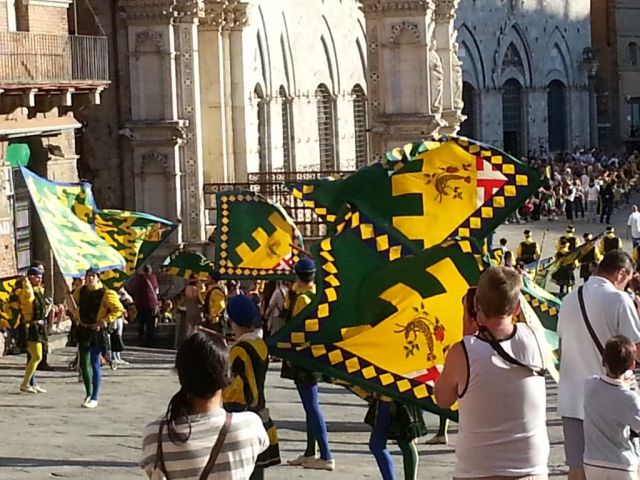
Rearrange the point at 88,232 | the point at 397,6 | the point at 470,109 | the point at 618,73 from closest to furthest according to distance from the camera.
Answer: the point at 88,232 → the point at 397,6 → the point at 470,109 → the point at 618,73

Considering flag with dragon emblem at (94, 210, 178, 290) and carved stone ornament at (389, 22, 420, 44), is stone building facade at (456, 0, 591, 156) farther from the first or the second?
flag with dragon emblem at (94, 210, 178, 290)

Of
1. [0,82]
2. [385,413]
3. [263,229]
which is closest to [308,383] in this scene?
[385,413]

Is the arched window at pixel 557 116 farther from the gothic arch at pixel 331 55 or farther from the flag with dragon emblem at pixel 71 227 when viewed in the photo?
the flag with dragon emblem at pixel 71 227

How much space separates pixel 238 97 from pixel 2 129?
37.8 feet

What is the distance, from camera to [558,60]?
72.6 metres

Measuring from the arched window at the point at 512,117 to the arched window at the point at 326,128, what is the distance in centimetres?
2626

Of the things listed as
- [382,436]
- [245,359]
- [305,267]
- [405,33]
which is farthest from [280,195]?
[245,359]

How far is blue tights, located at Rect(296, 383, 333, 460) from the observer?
47.8 ft

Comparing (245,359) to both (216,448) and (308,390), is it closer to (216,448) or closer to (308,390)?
(308,390)

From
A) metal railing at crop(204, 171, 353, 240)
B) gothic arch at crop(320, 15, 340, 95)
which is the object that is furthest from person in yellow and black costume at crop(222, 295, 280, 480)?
gothic arch at crop(320, 15, 340, 95)

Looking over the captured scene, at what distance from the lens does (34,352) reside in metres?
19.7

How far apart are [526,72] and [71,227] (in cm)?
5190

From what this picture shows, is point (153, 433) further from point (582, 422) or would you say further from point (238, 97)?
point (238, 97)

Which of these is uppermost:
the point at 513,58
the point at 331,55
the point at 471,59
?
the point at 513,58
